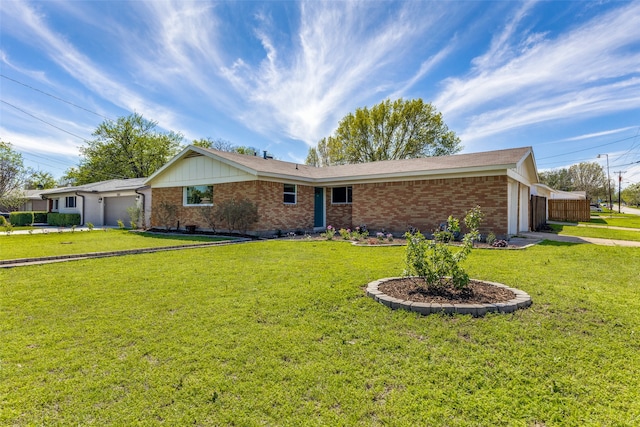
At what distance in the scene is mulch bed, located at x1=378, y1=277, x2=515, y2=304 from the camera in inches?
166

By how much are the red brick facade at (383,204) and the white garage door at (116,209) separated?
9051 millimetres

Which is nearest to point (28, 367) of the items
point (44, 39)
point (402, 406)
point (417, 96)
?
point (402, 406)

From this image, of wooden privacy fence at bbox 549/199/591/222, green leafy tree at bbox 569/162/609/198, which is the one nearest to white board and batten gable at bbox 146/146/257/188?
wooden privacy fence at bbox 549/199/591/222

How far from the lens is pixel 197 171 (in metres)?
15.9

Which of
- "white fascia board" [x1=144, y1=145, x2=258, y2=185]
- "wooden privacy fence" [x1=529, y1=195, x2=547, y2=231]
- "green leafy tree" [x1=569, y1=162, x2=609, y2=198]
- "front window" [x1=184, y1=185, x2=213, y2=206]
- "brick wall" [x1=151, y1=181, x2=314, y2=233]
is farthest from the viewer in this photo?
"green leafy tree" [x1=569, y1=162, x2=609, y2=198]

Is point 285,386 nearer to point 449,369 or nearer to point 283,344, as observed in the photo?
point 283,344

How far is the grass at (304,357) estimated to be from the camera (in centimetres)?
216

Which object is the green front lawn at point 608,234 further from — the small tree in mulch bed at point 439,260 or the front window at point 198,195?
the front window at point 198,195

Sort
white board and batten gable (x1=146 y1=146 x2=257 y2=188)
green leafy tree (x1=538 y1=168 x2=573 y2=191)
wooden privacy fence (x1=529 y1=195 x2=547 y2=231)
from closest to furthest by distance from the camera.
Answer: white board and batten gable (x1=146 y1=146 x2=257 y2=188) → wooden privacy fence (x1=529 y1=195 x2=547 y2=231) → green leafy tree (x1=538 y1=168 x2=573 y2=191)

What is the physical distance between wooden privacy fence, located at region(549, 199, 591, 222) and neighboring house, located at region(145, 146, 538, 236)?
39.2 feet

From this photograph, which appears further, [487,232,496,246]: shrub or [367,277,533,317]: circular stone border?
[487,232,496,246]: shrub

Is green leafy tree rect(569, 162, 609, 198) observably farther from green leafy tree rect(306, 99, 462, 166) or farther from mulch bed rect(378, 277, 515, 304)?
mulch bed rect(378, 277, 515, 304)

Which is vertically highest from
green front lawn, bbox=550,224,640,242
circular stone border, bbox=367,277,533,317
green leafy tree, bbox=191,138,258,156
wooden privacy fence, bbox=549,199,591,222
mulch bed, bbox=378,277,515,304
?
green leafy tree, bbox=191,138,258,156

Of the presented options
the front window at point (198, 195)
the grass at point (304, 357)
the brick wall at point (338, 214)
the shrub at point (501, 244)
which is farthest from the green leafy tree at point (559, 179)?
the grass at point (304, 357)
